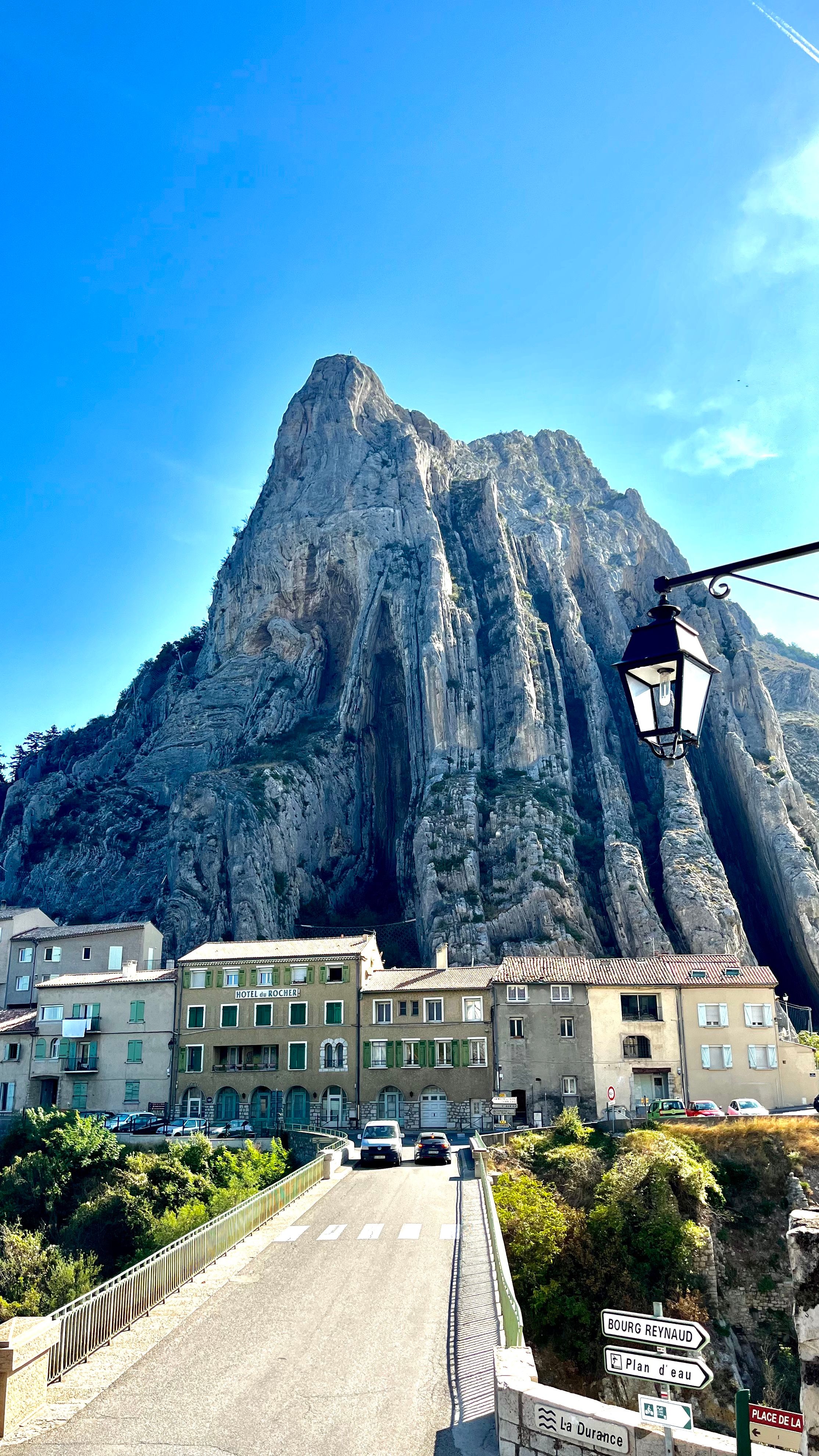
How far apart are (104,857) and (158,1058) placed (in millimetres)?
49674

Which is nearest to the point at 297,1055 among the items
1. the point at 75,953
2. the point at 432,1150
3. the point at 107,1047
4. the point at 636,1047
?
the point at 107,1047

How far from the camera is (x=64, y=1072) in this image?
57.2 m

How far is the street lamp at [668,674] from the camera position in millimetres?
7199

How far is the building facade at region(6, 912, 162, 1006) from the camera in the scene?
68812mm

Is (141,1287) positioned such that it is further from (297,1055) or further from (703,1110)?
(297,1055)

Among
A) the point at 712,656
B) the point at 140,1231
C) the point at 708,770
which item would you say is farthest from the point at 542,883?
the point at 140,1231

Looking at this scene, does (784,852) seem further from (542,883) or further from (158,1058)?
(158,1058)

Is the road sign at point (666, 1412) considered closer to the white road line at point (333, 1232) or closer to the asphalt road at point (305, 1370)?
the asphalt road at point (305, 1370)

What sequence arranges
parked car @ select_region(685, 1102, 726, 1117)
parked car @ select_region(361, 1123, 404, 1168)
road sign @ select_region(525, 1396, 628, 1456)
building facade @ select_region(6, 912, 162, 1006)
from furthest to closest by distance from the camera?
1. building facade @ select_region(6, 912, 162, 1006)
2. parked car @ select_region(685, 1102, 726, 1117)
3. parked car @ select_region(361, 1123, 404, 1168)
4. road sign @ select_region(525, 1396, 628, 1456)

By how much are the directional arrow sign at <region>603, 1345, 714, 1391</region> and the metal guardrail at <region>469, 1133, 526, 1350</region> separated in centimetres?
558

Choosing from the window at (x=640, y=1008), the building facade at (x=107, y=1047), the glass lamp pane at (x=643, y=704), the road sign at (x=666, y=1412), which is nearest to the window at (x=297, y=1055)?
the building facade at (x=107, y=1047)

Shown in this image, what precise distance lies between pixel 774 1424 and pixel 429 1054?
162ft

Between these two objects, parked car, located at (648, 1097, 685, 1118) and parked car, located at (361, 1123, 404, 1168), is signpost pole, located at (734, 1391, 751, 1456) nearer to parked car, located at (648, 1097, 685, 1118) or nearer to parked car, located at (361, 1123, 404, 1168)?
parked car, located at (361, 1123, 404, 1168)

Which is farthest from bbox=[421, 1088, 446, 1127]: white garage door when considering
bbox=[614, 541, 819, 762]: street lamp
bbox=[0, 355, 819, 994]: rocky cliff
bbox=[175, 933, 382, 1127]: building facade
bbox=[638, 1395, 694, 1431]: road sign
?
bbox=[614, 541, 819, 762]: street lamp
